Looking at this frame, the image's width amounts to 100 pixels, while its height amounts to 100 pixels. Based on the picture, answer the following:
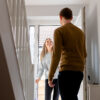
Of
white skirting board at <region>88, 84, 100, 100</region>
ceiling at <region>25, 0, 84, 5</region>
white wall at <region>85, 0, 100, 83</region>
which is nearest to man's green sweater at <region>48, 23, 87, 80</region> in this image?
white skirting board at <region>88, 84, 100, 100</region>

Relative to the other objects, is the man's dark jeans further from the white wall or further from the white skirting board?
the white wall

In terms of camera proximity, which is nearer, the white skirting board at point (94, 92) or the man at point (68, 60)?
the man at point (68, 60)

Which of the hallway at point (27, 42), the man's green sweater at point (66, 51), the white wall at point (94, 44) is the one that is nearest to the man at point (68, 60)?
the man's green sweater at point (66, 51)

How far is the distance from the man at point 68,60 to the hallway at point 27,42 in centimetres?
30

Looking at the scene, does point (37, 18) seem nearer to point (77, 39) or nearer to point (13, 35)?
point (77, 39)

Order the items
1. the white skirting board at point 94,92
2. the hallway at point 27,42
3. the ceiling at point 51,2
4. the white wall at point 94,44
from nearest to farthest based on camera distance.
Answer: the hallway at point 27,42 < the white skirting board at point 94,92 < the white wall at point 94,44 < the ceiling at point 51,2

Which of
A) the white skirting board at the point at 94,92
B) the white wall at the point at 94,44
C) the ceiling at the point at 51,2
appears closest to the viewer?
the white skirting board at the point at 94,92

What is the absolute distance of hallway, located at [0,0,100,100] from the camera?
1.30m

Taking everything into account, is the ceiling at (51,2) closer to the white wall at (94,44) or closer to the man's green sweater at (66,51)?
the white wall at (94,44)

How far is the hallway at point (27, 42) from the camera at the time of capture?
4.25ft

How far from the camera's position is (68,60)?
173 centimetres

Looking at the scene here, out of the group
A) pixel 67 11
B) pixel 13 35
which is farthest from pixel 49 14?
pixel 13 35

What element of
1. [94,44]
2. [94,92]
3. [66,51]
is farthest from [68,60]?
[94,44]

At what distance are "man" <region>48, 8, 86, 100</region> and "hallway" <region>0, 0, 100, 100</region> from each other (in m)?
0.30
